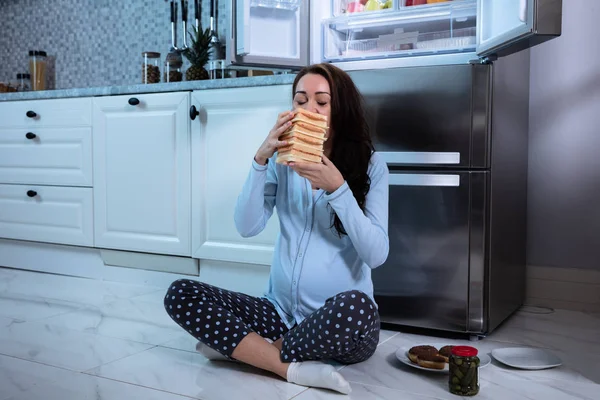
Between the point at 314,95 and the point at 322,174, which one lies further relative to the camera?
the point at 314,95

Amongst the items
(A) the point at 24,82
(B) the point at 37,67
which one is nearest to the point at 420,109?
(B) the point at 37,67

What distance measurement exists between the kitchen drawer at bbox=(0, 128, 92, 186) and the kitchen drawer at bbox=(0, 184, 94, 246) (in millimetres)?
42

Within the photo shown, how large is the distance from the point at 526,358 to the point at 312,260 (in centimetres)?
61

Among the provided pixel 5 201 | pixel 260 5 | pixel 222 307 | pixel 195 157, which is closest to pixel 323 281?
pixel 222 307

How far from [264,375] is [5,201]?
2.02m

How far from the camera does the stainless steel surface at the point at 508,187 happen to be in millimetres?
1950

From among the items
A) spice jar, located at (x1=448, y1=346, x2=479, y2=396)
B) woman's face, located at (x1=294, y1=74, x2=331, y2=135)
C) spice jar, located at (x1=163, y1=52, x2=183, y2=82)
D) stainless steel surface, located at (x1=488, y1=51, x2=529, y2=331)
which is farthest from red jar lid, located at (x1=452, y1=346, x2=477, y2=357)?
spice jar, located at (x1=163, y1=52, x2=183, y2=82)

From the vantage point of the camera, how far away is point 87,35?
3.62 metres

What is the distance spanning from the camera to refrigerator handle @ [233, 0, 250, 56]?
2277 mm

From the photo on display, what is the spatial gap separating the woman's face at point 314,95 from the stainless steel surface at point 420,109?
0.41 metres

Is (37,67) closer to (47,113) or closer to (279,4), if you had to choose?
(47,113)

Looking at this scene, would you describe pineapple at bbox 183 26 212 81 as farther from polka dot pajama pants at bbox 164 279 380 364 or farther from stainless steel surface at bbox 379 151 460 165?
polka dot pajama pants at bbox 164 279 380 364

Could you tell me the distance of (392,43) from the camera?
240 centimetres

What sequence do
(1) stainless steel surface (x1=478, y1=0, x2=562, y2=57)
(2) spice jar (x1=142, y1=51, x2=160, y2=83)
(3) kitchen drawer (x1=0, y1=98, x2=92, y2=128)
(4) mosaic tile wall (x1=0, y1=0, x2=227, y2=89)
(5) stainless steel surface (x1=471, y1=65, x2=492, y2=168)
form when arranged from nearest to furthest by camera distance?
(1) stainless steel surface (x1=478, y1=0, x2=562, y2=57) < (5) stainless steel surface (x1=471, y1=65, x2=492, y2=168) < (3) kitchen drawer (x1=0, y1=98, x2=92, y2=128) < (2) spice jar (x1=142, y1=51, x2=160, y2=83) < (4) mosaic tile wall (x1=0, y1=0, x2=227, y2=89)
